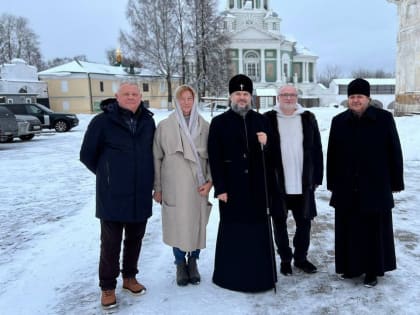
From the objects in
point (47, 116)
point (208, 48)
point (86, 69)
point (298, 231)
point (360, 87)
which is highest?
point (208, 48)

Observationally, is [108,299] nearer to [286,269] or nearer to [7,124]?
[286,269]

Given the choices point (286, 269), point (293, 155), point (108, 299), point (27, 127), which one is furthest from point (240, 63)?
point (108, 299)

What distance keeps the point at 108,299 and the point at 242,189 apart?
4.83 ft

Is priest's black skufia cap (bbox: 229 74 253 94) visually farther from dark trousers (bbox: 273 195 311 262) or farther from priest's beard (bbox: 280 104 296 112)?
dark trousers (bbox: 273 195 311 262)

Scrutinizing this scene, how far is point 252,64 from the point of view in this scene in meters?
57.4

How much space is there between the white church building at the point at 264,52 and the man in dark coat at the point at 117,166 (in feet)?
165

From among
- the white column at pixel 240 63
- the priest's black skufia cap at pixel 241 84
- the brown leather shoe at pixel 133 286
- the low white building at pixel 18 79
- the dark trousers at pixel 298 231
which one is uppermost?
the white column at pixel 240 63

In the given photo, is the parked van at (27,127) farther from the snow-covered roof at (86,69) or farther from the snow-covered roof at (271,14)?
the snow-covered roof at (271,14)

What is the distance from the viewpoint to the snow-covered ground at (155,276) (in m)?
3.28

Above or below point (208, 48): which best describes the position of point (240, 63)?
above

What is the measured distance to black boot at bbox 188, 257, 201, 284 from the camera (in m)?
3.72

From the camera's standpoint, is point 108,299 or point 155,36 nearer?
point 108,299

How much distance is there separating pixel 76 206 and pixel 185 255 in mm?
3481

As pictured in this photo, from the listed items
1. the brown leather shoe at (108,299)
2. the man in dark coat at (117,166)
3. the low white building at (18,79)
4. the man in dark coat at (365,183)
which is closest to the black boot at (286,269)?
the man in dark coat at (365,183)
